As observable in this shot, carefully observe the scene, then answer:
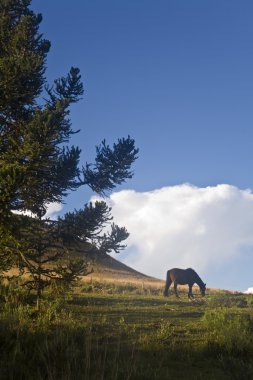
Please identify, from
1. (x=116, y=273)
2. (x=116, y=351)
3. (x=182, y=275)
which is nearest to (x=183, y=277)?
(x=182, y=275)

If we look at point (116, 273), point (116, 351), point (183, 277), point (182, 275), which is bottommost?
point (116, 351)

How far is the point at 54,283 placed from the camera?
54.9ft

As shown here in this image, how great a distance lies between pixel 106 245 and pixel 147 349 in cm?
1145

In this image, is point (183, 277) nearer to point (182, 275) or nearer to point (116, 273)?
point (182, 275)

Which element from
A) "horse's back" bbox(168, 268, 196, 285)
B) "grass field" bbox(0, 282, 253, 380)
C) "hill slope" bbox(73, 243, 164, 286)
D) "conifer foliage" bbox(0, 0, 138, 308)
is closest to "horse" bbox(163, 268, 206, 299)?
"horse's back" bbox(168, 268, 196, 285)

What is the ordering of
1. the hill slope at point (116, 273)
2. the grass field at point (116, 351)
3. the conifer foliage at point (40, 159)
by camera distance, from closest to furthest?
the grass field at point (116, 351) < the conifer foliage at point (40, 159) < the hill slope at point (116, 273)

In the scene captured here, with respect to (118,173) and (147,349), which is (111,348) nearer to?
(147,349)

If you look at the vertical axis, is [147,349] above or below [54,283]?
below

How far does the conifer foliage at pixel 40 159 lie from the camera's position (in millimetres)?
16047

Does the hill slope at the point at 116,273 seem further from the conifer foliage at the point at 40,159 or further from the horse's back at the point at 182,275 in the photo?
the conifer foliage at the point at 40,159

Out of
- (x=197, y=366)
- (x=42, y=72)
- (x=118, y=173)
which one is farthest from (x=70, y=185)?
(x=197, y=366)

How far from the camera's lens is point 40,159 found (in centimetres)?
1622

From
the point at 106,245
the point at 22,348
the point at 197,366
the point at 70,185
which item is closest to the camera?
the point at 22,348

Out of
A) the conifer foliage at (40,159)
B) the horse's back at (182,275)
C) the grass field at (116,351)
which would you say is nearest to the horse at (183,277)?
the horse's back at (182,275)
